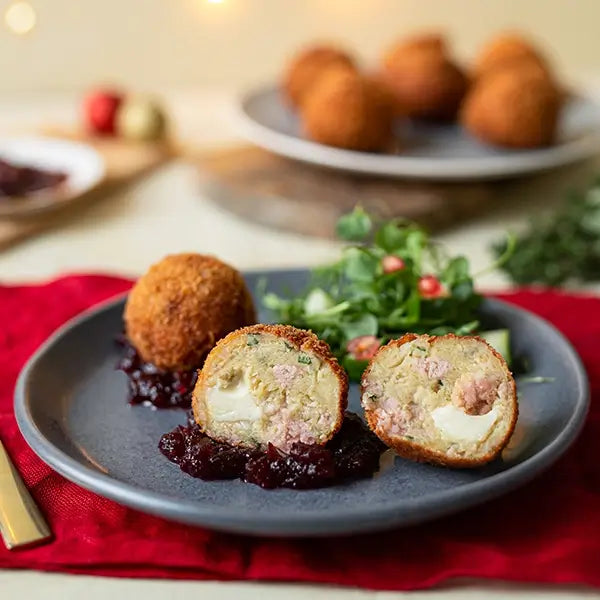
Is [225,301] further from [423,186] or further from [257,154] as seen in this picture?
[257,154]

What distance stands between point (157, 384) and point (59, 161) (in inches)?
76.8

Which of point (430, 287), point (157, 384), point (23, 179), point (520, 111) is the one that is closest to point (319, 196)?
point (520, 111)

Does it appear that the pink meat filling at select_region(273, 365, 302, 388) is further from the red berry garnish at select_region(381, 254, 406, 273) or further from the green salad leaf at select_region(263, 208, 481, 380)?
the red berry garnish at select_region(381, 254, 406, 273)

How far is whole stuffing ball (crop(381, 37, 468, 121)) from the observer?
373 cm

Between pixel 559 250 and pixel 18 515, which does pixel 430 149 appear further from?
pixel 18 515

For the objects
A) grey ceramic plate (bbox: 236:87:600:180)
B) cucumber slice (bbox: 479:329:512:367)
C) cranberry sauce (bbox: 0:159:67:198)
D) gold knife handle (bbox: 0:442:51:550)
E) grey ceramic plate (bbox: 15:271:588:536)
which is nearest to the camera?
grey ceramic plate (bbox: 15:271:588:536)

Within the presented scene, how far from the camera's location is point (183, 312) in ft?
6.77

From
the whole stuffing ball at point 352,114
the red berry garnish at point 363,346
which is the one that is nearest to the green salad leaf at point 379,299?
the red berry garnish at point 363,346

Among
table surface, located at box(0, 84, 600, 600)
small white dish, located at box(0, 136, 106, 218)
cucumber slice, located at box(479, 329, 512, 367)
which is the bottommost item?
table surface, located at box(0, 84, 600, 600)

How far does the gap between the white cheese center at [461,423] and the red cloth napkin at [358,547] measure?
124mm

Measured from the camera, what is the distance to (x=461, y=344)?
5.65 feet

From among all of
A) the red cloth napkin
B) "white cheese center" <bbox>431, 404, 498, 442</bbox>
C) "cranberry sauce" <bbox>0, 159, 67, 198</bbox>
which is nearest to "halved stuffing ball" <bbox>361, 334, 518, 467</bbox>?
"white cheese center" <bbox>431, 404, 498, 442</bbox>

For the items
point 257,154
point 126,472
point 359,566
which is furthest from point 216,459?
point 257,154

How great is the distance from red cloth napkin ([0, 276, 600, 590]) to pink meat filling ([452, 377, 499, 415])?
163 millimetres
